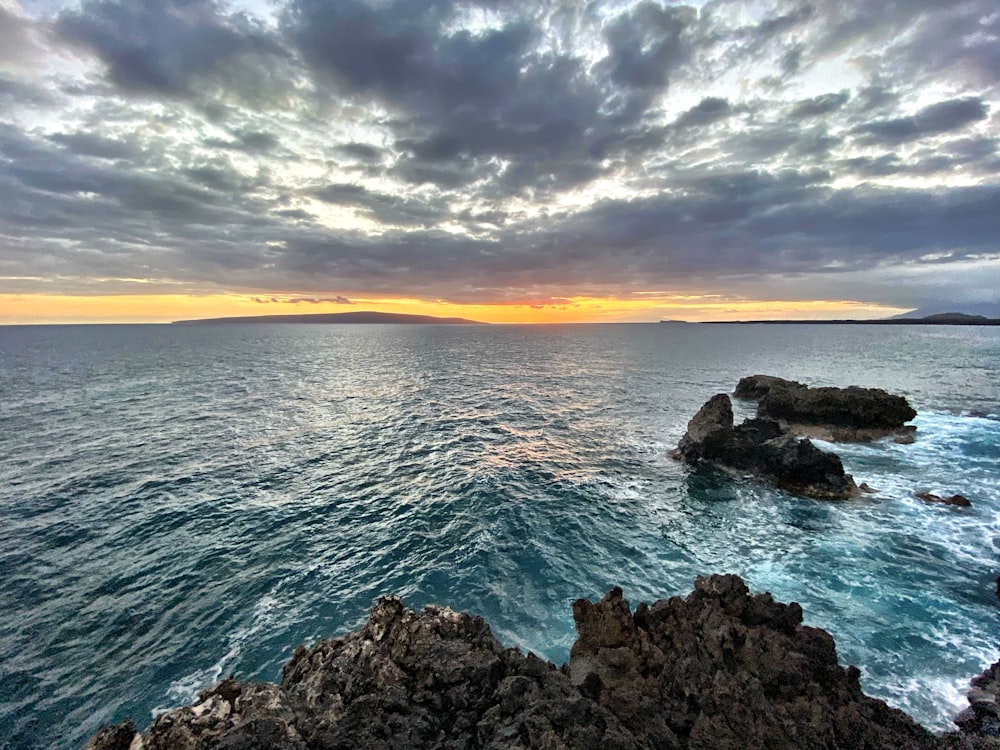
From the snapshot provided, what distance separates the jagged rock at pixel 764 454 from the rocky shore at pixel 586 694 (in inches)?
710

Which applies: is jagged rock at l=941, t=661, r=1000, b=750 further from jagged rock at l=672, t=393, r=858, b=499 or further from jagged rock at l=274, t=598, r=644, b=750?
jagged rock at l=672, t=393, r=858, b=499

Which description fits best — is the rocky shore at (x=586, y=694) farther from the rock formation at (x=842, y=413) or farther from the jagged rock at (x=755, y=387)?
the jagged rock at (x=755, y=387)

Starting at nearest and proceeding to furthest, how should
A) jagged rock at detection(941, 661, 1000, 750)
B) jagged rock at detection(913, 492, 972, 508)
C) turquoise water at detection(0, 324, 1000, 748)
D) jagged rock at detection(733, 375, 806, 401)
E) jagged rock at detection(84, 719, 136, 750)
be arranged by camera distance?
jagged rock at detection(84, 719, 136, 750) → jagged rock at detection(941, 661, 1000, 750) → turquoise water at detection(0, 324, 1000, 748) → jagged rock at detection(913, 492, 972, 508) → jagged rock at detection(733, 375, 806, 401)

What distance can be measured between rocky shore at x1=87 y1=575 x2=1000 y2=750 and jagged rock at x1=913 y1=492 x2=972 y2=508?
19.4 m

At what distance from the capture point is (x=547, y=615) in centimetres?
2052

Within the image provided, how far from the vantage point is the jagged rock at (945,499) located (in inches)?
1180

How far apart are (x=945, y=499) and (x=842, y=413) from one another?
20207 millimetres

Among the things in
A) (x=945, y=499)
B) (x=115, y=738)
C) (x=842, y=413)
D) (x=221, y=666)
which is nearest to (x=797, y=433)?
(x=842, y=413)

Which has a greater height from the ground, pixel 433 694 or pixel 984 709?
pixel 433 694

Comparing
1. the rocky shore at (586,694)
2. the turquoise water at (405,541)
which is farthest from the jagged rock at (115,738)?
the turquoise water at (405,541)

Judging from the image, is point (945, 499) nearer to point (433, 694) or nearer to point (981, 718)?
point (981, 718)

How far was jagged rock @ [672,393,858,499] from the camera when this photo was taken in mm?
32625

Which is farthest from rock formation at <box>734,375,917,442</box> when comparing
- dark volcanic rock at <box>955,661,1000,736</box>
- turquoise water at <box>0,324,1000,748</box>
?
dark volcanic rock at <box>955,661,1000,736</box>

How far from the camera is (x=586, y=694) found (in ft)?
40.8
